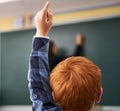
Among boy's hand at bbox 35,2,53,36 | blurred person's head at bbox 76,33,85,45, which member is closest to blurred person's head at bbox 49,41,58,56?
blurred person's head at bbox 76,33,85,45

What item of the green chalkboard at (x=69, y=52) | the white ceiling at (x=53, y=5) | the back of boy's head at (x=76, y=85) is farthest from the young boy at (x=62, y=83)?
the green chalkboard at (x=69, y=52)

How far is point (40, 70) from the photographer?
914 millimetres

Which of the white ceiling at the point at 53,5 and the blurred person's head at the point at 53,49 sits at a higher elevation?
the white ceiling at the point at 53,5

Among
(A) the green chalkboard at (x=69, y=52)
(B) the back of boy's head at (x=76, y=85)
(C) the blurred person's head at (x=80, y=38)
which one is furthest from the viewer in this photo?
(C) the blurred person's head at (x=80, y=38)

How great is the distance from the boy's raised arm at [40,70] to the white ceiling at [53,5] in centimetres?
163

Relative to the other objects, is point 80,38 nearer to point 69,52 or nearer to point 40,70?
point 69,52

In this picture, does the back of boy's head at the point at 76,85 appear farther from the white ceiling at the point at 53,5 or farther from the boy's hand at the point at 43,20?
the white ceiling at the point at 53,5

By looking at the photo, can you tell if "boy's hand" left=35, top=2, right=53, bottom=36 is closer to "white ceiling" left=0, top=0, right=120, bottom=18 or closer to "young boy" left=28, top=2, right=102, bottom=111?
"young boy" left=28, top=2, right=102, bottom=111

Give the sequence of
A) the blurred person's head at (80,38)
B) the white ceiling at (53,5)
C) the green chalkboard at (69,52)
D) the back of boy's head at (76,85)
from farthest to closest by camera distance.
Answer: the blurred person's head at (80,38), the green chalkboard at (69,52), the white ceiling at (53,5), the back of boy's head at (76,85)

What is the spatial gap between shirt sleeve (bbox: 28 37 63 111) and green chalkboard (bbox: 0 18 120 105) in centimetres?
186

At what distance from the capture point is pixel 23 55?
3.17m

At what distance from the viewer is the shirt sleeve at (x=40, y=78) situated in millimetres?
880

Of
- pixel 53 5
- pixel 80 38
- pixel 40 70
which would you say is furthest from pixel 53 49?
pixel 40 70

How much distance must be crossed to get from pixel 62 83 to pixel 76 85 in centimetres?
4
